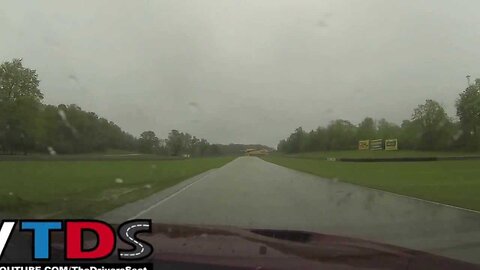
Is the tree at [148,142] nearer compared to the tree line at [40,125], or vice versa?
the tree line at [40,125]

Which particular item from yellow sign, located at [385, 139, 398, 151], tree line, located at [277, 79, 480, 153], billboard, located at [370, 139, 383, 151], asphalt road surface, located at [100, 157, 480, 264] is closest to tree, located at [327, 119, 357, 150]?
tree line, located at [277, 79, 480, 153]

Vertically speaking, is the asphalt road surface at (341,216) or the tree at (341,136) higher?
the tree at (341,136)

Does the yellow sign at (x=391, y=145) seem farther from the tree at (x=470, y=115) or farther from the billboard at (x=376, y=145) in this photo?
the tree at (x=470, y=115)

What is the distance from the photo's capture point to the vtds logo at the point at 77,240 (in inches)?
181

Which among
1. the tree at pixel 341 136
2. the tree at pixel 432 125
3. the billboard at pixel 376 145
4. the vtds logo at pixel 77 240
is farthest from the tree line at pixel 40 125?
the vtds logo at pixel 77 240

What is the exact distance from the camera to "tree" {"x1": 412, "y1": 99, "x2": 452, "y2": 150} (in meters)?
110

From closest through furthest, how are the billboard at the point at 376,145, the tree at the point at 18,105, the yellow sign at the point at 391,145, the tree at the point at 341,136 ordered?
the tree at the point at 18,105, the yellow sign at the point at 391,145, the billboard at the point at 376,145, the tree at the point at 341,136

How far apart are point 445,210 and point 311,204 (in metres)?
3.84

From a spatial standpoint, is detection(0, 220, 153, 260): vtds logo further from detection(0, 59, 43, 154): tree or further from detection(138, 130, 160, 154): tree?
detection(138, 130, 160, 154): tree

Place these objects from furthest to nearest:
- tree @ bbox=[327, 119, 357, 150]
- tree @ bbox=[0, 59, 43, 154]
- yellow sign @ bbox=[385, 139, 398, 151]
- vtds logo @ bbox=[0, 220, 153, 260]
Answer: tree @ bbox=[327, 119, 357, 150], yellow sign @ bbox=[385, 139, 398, 151], tree @ bbox=[0, 59, 43, 154], vtds logo @ bbox=[0, 220, 153, 260]

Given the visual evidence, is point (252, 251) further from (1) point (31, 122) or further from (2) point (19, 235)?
(1) point (31, 122)

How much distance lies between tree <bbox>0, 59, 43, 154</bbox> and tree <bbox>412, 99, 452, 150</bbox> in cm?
8164

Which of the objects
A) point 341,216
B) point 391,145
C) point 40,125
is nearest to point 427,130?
point 391,145

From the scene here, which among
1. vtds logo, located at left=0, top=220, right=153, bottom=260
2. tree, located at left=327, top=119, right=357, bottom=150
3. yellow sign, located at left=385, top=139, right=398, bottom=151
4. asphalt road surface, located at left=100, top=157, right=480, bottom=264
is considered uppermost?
tree, located at left=327, top=119, right=357, bottom=150
